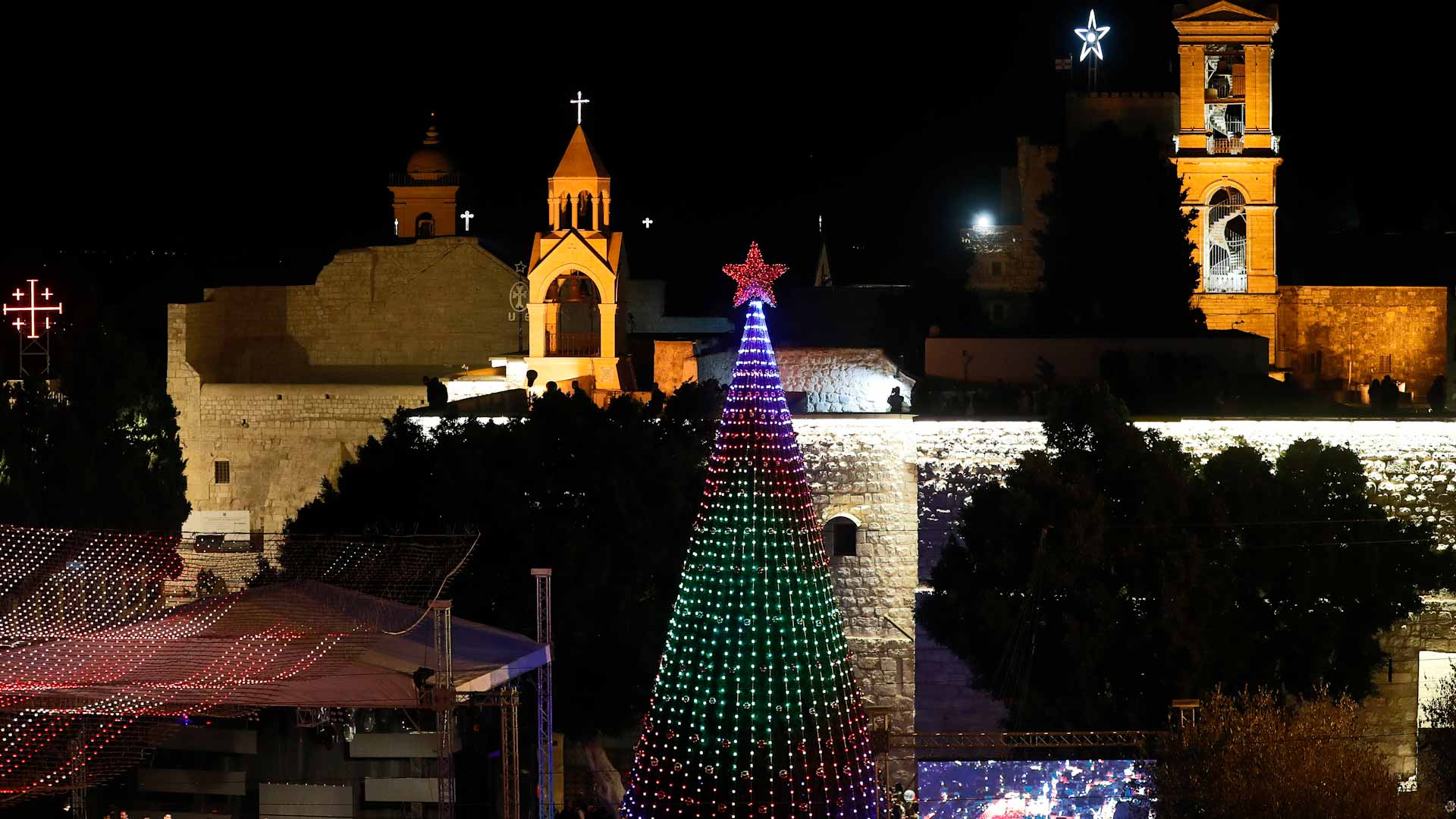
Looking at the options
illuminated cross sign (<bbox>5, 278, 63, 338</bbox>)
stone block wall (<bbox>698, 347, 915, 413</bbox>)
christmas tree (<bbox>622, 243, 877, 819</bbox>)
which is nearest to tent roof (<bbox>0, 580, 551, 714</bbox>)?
christmas tree (<bbox>622, 243, 877, 819</bbox>)

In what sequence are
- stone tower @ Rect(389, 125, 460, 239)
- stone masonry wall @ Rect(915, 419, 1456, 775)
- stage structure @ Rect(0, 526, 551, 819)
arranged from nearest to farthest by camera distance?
1. stage structure @ Rect(0, 526, 551, 819)
2. stone masonry wall @ Rect(915, 419, 1456, 775)
3. stone tower @ Rect(389, 125, 460, 239)

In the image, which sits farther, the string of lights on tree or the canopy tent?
the string of lights on tree

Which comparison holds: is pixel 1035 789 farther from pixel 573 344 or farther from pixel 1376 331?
pixel 1376 331

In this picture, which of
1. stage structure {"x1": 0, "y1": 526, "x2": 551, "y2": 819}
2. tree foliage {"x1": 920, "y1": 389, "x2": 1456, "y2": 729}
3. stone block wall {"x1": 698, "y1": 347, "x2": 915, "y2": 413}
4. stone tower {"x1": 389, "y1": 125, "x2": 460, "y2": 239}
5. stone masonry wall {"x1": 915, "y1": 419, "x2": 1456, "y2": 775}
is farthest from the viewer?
stone tower {"x1": 389, "y1": 125, "x2": 460, "y2": 239}

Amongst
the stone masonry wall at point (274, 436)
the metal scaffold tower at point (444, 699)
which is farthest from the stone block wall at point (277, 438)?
the metal scaffold tower at point (444, 699)

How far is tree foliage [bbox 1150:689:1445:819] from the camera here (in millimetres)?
24312

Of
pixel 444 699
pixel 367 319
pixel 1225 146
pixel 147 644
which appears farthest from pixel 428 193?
pixel 444 699

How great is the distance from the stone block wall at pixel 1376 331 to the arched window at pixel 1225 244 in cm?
124

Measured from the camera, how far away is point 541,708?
24.1m

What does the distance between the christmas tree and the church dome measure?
27.1m

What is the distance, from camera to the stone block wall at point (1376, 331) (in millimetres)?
43625

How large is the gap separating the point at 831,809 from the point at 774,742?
0.75 metres

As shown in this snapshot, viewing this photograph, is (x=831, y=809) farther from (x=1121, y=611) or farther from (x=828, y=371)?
(x=828, y=371)

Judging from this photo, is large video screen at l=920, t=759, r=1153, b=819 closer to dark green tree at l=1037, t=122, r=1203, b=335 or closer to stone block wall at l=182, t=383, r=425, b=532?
dark green tree at l=1037, t=122, r=1203, b=335
